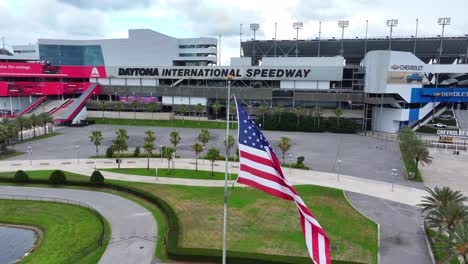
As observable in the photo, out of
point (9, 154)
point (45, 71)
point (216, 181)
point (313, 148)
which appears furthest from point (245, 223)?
point (45, 71)

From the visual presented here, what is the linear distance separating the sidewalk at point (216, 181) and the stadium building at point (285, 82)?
4124 centimetres

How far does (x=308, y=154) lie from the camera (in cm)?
5928

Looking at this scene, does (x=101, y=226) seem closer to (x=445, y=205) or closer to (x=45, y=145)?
(x=445, y=205)

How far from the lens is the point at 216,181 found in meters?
42.6

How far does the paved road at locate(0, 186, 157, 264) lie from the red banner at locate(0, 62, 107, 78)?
215 feet

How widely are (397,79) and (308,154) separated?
35070 mm

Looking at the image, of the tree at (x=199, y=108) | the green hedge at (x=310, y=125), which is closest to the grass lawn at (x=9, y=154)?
the tree at (x=199, y=108)

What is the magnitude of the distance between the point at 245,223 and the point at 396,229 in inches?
507

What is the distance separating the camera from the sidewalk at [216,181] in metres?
38.9

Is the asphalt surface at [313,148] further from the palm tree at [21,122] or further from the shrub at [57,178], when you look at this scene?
the shrub at [57,178]

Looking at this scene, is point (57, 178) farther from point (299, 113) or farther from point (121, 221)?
point (299, 113)

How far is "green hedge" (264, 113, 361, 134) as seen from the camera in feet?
276

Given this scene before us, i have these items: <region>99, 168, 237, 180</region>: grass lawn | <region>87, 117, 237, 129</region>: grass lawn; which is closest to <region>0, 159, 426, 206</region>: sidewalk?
<region>99, 168, 237, 180</region>: grass lawn

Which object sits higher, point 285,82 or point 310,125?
point 285,82
